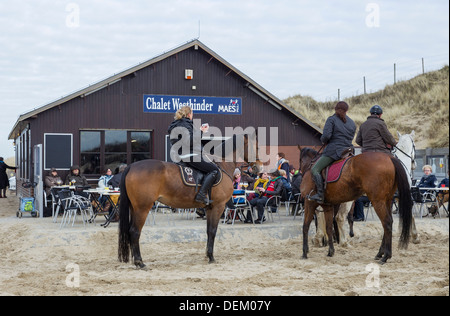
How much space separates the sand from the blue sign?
4.83 metres

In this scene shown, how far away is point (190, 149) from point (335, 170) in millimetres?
2389

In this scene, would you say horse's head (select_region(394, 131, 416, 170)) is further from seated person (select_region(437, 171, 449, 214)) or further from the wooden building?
the wooden building

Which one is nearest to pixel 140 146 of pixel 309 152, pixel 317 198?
pixel 309 152

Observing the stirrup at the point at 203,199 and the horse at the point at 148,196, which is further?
the stirrup at the point at 203,199

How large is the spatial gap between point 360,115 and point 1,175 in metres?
27.1

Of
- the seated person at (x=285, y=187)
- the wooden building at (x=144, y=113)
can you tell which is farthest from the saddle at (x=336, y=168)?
the wooden building at (x=144, y=113)

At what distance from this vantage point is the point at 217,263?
867 centimetres

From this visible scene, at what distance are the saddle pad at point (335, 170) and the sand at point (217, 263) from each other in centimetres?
133

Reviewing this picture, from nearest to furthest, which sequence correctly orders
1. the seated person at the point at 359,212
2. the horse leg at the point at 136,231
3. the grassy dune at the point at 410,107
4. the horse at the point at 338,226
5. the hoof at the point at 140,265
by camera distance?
the hoof at the point at 140,265 < the horse leg at the point at 136,231 < the horse at the point at 338,226 < the seated person at the point at 359,212 < the grassy dune at the point at 410,107

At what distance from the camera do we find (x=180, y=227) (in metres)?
11.3

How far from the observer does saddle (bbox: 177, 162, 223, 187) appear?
8602 millimetres

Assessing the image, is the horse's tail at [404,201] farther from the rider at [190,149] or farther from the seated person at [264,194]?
the seated person at [264,194]

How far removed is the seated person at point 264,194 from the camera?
12.3 m

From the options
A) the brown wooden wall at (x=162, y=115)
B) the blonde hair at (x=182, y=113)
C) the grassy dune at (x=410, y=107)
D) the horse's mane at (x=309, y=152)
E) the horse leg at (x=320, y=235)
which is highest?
the grassy dune at (x=410, y=107)
